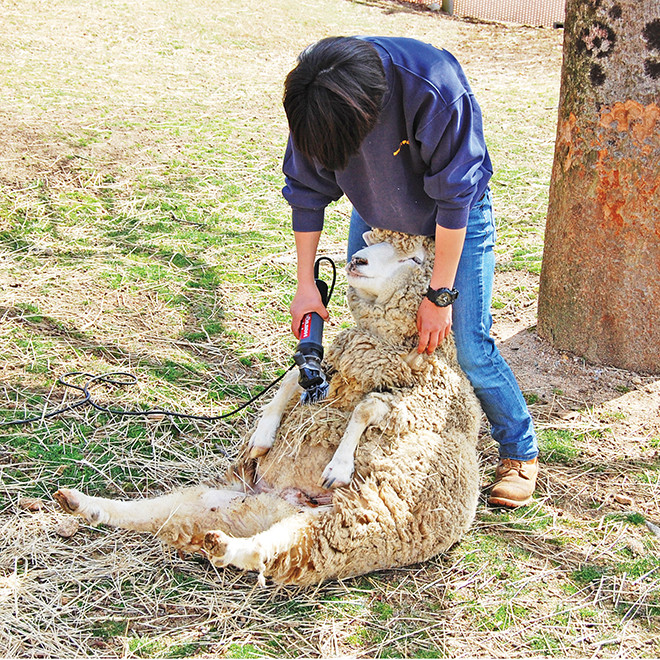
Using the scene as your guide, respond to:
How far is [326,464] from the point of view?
9.02 ft

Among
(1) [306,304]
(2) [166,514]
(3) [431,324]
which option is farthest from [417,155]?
(2) [166,514]

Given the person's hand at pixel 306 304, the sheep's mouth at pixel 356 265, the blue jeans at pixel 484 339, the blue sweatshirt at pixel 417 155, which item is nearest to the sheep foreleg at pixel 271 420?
the person's hand at pixel 306 304

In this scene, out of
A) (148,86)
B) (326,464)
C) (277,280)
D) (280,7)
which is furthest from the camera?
(280,7)

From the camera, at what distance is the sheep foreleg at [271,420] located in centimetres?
283

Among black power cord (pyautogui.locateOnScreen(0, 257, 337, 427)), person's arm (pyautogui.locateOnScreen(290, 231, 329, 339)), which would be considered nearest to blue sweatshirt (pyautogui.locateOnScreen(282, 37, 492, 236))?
person's arm (pyautogui.locateOnScreen(290, 231, 329, 339))

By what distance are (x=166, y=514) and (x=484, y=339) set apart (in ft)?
4.61

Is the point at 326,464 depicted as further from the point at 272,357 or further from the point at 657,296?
the point at 657,296

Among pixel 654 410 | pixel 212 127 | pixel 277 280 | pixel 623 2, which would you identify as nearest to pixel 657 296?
pixel 654 410

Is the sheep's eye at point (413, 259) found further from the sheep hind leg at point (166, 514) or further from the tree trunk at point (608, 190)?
the tree trunk at point (608, 190)

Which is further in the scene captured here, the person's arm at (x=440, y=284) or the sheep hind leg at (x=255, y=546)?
the person's arm at (x=440, y=284)

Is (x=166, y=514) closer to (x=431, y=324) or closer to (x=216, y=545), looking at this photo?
(x=216, y=545)

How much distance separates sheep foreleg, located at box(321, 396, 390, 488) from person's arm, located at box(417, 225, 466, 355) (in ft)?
0.95

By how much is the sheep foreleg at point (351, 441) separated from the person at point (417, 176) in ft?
0.96

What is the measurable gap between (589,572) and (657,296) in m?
1.67
